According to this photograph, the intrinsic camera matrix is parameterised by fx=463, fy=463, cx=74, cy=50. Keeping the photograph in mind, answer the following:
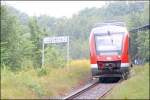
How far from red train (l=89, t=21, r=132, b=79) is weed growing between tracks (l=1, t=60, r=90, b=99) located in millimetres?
1434

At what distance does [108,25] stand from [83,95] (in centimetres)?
823

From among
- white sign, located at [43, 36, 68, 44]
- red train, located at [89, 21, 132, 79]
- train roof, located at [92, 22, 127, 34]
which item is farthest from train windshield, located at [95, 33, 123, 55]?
white sign, located at [43, 36, 68, 44]

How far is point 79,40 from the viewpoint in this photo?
108750 millimetres

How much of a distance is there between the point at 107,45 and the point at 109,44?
0.42 ft

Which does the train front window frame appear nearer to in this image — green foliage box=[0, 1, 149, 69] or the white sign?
the white sign

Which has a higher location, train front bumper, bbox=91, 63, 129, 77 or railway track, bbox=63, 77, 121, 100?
train front bumper, bbox=91, 63, 129, 77

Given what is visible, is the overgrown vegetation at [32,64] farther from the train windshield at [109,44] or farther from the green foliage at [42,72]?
the train windshield at [109,44]

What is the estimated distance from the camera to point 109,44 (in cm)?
2522

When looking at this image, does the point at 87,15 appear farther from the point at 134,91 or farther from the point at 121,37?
the point at 134,91

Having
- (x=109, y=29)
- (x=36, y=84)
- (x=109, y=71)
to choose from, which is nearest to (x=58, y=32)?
(x=109, y=29)

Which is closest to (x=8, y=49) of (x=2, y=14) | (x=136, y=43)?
(x=2, y=14)

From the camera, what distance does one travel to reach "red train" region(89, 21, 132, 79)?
2472 cm

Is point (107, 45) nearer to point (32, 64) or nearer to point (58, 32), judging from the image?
point (32, 64)

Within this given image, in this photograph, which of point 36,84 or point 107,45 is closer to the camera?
point 36,84
